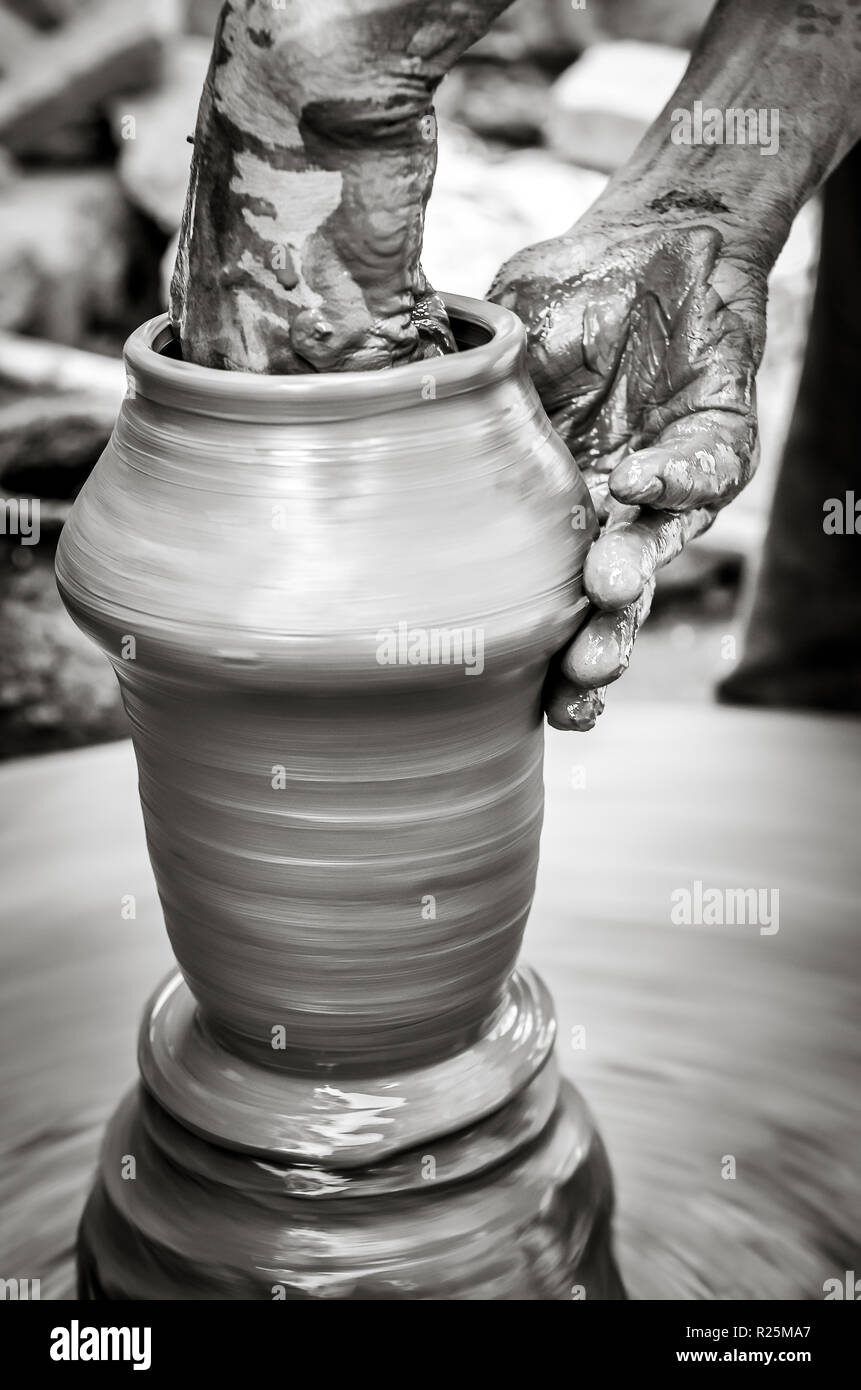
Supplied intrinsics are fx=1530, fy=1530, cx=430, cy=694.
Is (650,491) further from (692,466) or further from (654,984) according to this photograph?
(654,984)

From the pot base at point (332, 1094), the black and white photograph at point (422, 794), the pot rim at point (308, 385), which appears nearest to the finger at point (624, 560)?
the black and white photograph at point (422, 794)

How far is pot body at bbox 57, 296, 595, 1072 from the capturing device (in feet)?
2.40

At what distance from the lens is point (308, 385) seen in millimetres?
724

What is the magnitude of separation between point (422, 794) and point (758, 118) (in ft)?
2.12

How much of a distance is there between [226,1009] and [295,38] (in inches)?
20.5

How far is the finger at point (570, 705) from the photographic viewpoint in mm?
846

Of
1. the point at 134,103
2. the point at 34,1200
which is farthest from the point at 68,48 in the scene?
the point at 34,1200

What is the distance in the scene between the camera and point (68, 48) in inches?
169

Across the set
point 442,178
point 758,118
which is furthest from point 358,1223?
point 442,178

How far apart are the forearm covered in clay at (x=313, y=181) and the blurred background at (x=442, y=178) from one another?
2179 millimetres

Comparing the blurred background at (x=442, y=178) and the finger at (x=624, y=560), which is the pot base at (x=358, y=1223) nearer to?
the finger at (x=624, y=560)

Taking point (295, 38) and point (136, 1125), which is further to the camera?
point (136, 1125)
